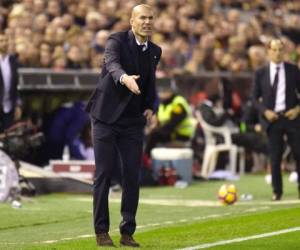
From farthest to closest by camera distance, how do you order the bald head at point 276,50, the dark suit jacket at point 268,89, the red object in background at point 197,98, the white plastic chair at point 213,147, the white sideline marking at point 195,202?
the red object in background at point 197,98 < the white plastic chair at point 213,147 < the dark suit jacket at point 268,89 < the bald head at point 276,50 < the white sideline marking at point 195,202

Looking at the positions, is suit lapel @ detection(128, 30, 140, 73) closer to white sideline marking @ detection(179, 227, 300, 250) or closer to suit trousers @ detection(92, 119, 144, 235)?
suit trousers @ detection(92, 119, 144, 235)

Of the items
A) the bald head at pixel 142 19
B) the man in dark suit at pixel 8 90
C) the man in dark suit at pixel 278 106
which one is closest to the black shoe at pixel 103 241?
the bald head at pixel 142 19

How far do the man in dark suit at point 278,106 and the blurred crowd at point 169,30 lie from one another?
499cm

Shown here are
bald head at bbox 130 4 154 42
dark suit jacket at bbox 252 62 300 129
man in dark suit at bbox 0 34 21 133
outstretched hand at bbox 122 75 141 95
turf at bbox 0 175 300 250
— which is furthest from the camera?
man in dark suit at bbox 0 34 21 133

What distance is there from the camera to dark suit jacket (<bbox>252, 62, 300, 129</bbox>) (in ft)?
56.7

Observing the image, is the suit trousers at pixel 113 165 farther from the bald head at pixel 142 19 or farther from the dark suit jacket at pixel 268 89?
the dark suit jacket at pixel 268 89

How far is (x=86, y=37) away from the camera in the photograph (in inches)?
890

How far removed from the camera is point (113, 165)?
440 inches

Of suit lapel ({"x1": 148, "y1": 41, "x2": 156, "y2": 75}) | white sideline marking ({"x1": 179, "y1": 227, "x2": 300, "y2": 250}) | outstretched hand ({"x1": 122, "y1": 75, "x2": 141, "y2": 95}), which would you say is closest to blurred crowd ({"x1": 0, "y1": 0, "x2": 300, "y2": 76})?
white sideline marking ({"x1": 179, "y1": 227, "x2": 300, "y2": 250})

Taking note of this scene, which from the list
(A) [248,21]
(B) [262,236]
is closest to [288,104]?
(B) [262,236]

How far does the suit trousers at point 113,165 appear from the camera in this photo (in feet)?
36.2

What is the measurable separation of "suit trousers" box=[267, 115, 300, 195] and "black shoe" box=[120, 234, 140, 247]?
21.0 feet

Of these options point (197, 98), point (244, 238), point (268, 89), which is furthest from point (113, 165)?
point (197, 98)

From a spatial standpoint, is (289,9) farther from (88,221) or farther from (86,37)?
(88,221)
